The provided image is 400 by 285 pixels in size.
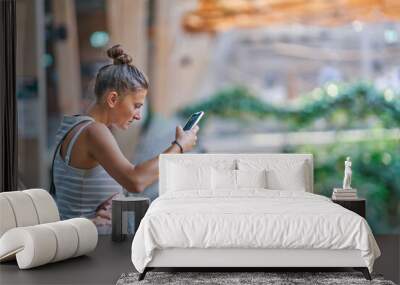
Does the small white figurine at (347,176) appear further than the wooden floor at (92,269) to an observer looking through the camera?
Yes

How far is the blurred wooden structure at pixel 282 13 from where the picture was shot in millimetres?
7938

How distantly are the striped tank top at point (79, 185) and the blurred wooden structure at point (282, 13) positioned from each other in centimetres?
157

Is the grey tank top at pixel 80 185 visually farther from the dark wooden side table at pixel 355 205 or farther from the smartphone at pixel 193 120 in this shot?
the dark wooden side table at pixel 355 205

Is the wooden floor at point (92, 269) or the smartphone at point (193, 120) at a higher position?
the smartphone at point (193, 120)

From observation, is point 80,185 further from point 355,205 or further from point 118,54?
point 355,205

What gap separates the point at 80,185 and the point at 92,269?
197cm

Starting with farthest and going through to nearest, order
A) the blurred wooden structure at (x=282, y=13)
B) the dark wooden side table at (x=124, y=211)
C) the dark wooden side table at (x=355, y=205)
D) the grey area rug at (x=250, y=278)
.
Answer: the blurred wooden structure at (x=282, y=13) → the dark wooden side table at (x=124, y=211) → the dark wooden side table at (x=355, y=205) → the grey area rug at (x=250, y=278)

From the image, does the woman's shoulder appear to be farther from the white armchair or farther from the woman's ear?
the white armchair

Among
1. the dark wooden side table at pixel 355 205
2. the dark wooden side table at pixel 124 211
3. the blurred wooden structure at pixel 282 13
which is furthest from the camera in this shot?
the blurred wooden structure at pixel 282 13

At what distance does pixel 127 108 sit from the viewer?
791 centimetres

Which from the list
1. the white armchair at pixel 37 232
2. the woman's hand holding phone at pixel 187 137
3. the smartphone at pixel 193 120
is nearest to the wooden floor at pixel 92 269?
the white armchair at pixel 37 232

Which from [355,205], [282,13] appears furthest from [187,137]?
[355,205]

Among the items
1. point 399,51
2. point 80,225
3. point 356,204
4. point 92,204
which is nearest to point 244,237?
point 80,225

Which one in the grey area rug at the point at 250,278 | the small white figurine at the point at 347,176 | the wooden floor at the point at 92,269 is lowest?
the wooden floor at the point at 92,269
